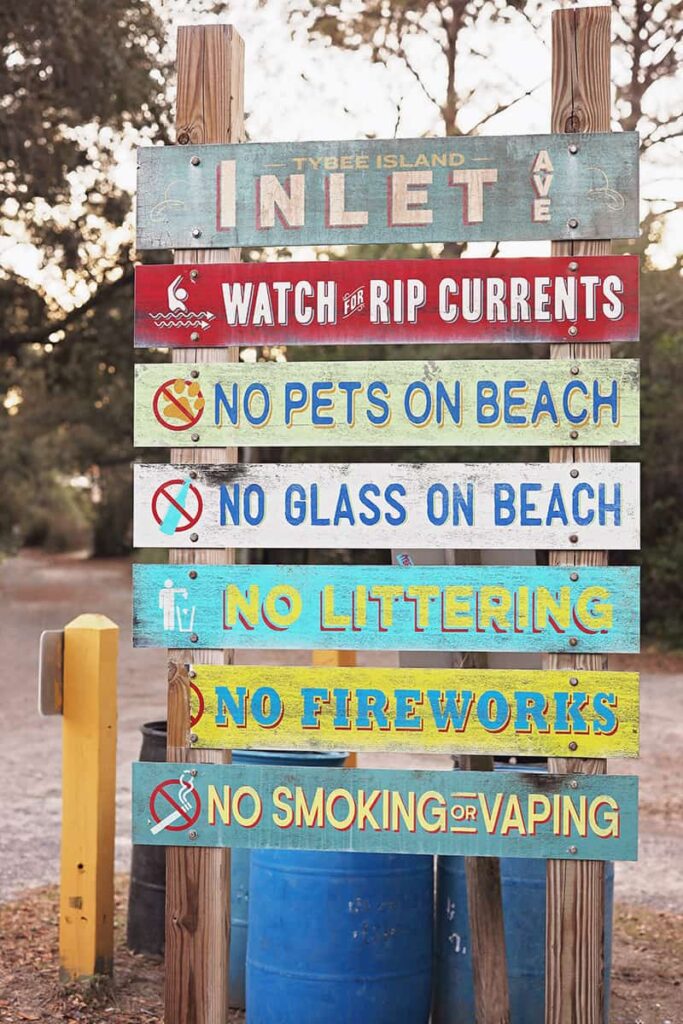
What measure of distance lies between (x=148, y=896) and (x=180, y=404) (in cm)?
264

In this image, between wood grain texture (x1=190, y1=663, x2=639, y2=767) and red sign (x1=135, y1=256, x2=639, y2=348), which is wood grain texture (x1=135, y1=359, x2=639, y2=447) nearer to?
red sign (x1=135, y1=256, x2=639, y2=348)

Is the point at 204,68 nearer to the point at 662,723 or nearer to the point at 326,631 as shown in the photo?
the point at 326,631

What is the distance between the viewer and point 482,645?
12.7 feet

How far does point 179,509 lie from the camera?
158 inches

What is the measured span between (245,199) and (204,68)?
1.47 feet

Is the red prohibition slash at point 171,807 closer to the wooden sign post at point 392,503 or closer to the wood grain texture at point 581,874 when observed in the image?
the wooden sign post at point 392,503

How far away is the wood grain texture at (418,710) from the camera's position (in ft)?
12.6

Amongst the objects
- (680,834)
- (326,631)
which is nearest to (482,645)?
(326,631)

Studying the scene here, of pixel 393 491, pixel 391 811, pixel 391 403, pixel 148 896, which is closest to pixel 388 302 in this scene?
pixel 391 403

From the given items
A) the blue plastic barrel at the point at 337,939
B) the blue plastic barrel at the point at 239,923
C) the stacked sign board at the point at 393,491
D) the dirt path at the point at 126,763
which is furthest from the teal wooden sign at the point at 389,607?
the dirt path at the point at 126,763

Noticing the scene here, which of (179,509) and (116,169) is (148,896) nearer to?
(179,509)

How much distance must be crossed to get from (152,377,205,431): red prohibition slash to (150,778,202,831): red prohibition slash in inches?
43.4

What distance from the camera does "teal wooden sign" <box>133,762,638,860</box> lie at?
3840mm

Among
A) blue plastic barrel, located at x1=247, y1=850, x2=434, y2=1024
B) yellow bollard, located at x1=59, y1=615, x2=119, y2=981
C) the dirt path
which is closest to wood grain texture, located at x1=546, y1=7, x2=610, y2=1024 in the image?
blue plastic barrel, located at x1=247, y1=850, x2=434, y2=1024
